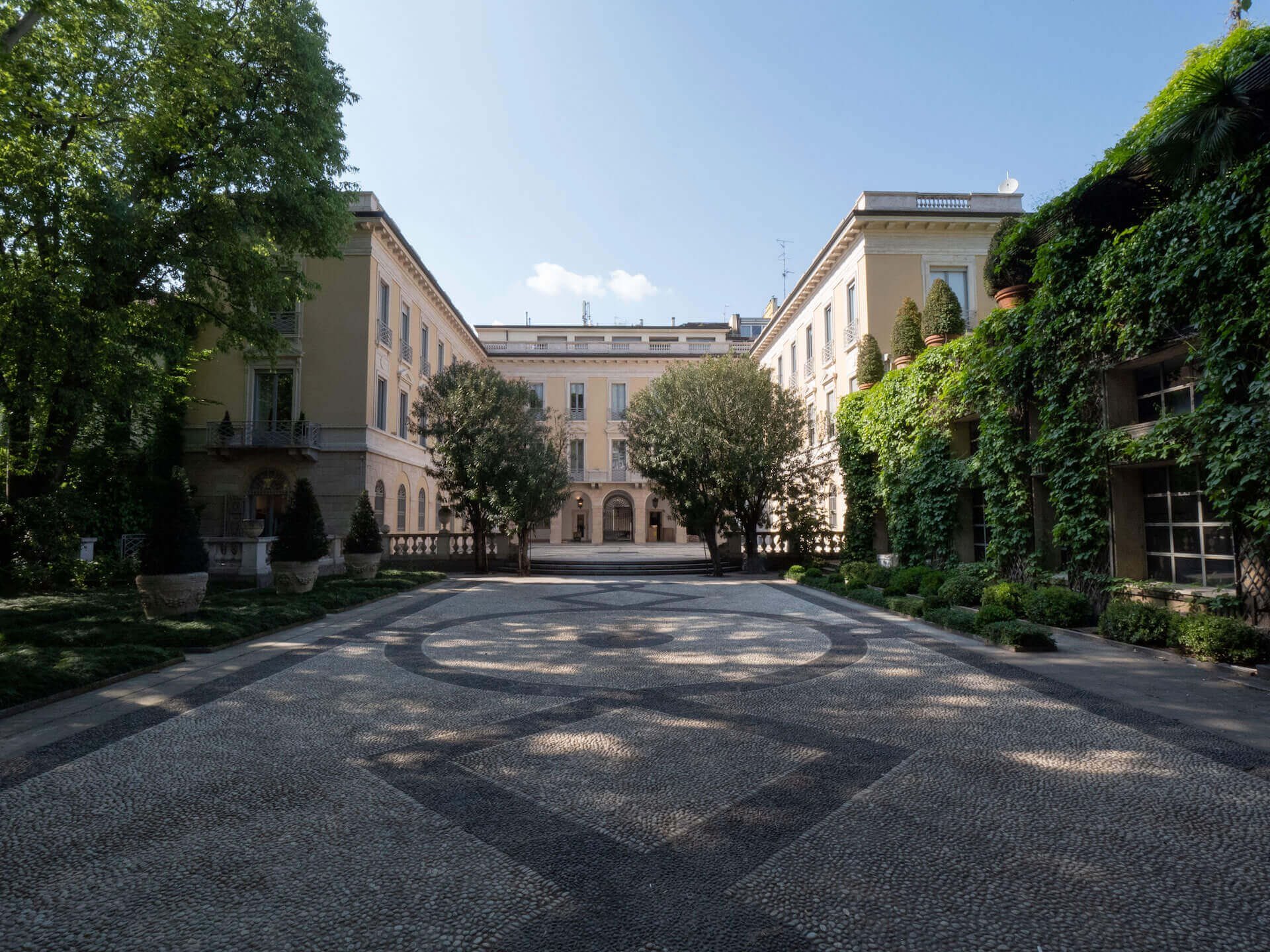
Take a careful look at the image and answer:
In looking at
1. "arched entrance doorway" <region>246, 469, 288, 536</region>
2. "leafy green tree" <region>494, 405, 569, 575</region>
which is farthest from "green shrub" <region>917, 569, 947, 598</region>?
"arched entrance doorway" <region>246, 469, 288, 536</region>

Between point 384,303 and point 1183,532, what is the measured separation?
23.6 meters

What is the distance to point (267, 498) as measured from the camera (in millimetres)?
22672

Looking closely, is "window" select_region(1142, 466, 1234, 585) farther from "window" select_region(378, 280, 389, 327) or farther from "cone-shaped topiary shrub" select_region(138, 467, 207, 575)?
"window" select_region(378, 280, 389, 327)

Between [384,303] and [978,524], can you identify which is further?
[384,303]

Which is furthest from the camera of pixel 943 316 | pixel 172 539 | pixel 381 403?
pixel 381 403

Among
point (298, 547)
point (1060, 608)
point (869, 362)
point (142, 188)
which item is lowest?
point (1060, 608)

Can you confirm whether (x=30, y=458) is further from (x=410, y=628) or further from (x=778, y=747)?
(x=778, y=747)

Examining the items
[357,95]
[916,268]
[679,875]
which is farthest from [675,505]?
[679,875]

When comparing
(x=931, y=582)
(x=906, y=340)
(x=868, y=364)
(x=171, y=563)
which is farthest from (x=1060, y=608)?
(x=171, y=563)

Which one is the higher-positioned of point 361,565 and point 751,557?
point 361,565

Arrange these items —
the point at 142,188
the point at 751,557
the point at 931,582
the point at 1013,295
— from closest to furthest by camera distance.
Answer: the point at 1013,295, the point at 931,582, the point at 142,188, the point at 751,557

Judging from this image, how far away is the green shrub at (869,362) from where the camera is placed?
19484mm

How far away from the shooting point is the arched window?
76.4ft

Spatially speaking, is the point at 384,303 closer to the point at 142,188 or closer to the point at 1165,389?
the point at 142,188
